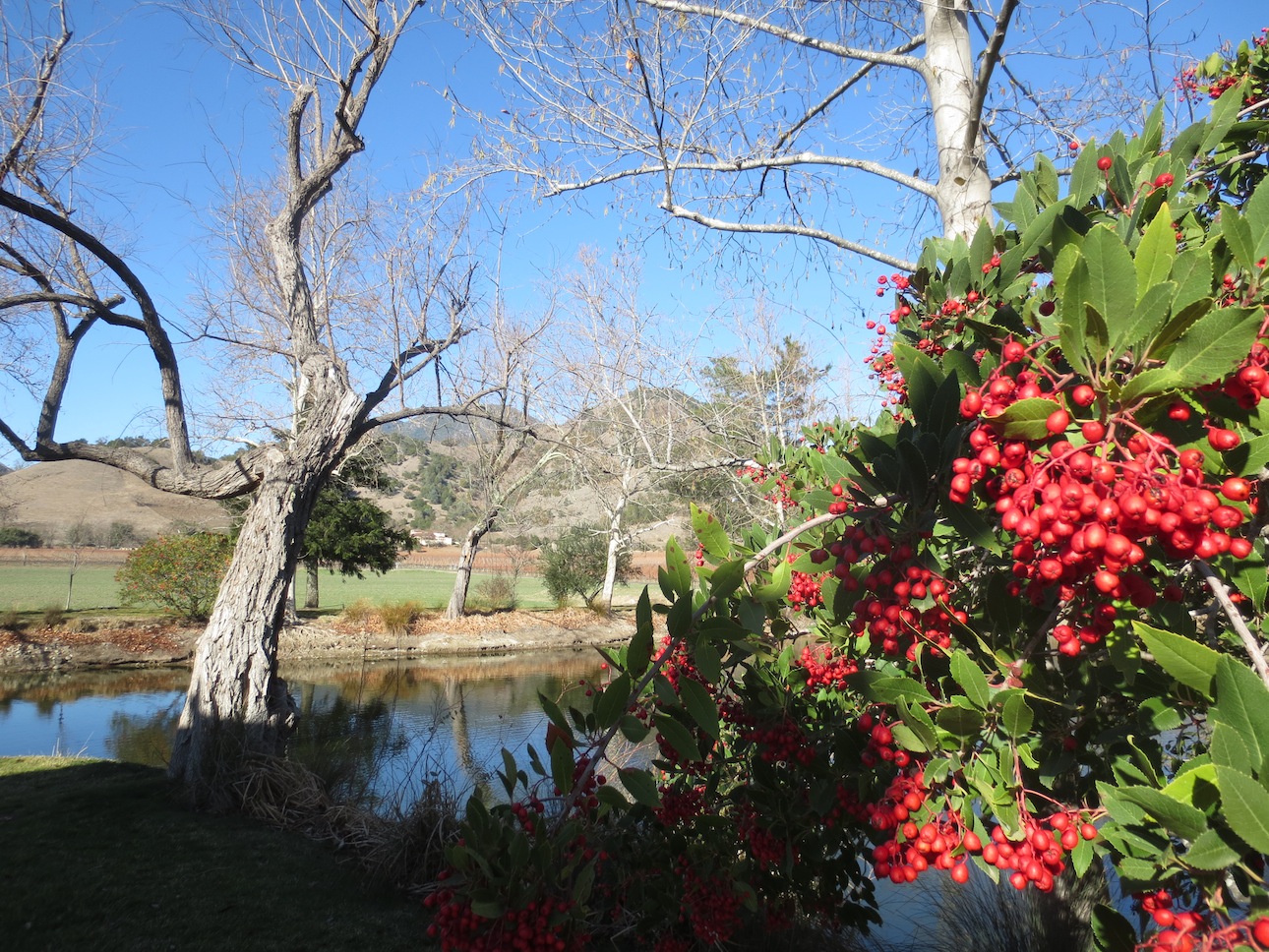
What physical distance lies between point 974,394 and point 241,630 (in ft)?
22.6

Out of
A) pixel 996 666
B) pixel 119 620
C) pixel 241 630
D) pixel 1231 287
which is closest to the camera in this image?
pixel 1231 287

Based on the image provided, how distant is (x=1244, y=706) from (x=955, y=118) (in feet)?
9.03

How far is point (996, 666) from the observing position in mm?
1595

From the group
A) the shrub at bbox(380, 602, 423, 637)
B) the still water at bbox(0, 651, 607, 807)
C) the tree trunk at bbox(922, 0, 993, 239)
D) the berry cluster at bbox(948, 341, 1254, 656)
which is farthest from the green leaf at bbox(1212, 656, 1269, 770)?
the shrub at bbox(380, 602, 423, 637)

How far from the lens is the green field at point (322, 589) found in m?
21.6

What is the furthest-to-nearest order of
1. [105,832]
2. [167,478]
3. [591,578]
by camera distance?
[591,578], [167,478], [105,832]

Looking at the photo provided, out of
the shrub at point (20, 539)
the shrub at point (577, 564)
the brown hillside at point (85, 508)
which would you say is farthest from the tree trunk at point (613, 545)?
the shrub at point (20, 539)

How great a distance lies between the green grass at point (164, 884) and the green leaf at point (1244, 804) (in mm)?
4717

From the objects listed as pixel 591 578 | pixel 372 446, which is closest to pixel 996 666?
pixel 372 446

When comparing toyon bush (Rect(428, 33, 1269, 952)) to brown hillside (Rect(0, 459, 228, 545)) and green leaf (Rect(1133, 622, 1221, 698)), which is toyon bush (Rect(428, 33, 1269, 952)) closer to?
green leaf (Rect(1133, 622, 1221, 698))

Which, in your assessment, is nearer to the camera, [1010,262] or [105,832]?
[1010,262]

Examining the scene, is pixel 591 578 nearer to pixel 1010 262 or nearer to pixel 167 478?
pixel 167 478

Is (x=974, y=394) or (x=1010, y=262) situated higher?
(x=1010, y=262)

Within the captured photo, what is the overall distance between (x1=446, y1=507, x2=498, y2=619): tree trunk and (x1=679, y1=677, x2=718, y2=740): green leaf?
1694 centimetres
